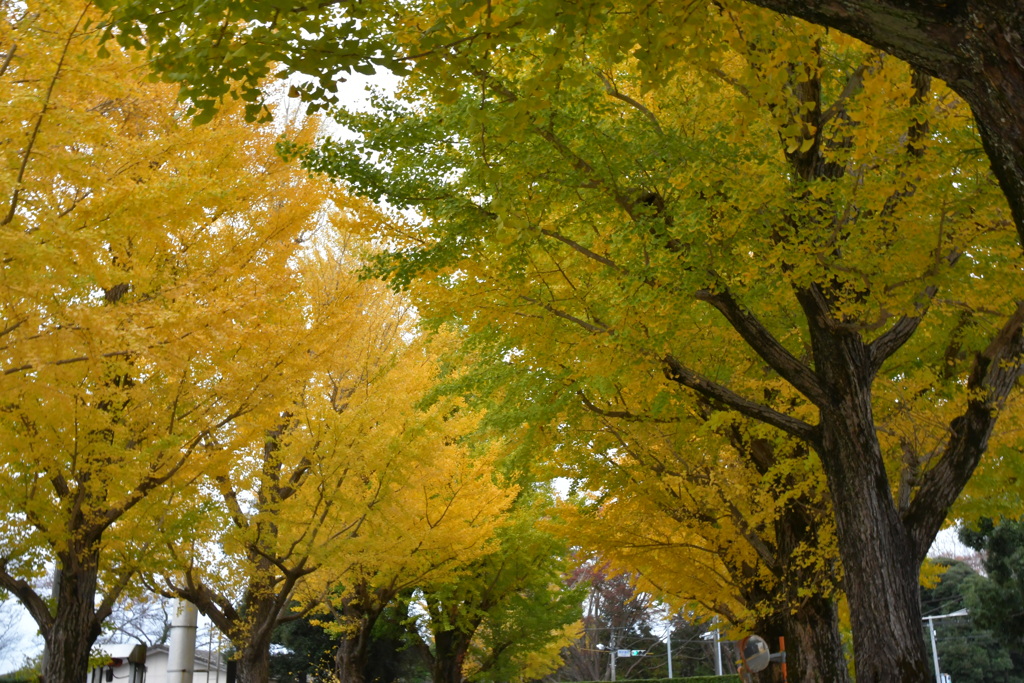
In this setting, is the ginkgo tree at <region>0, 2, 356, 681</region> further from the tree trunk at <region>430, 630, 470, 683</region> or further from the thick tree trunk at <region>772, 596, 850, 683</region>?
the tree trunk at <region>430, 630, 470, 683</region>

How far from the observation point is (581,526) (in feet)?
39.5

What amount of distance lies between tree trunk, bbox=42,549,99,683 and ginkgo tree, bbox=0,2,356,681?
0.02m

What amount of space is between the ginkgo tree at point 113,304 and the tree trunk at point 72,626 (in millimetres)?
15

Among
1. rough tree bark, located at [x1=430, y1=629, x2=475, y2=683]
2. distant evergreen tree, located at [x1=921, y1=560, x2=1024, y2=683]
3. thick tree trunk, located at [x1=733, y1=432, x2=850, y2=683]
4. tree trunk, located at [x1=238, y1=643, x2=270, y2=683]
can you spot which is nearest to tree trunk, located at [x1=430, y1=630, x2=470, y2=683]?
rough tree bark, located at [x1=430, y1=629, x2=475, y2=683]

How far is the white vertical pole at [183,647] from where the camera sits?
37.2ft

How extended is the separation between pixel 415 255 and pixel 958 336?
5669mm

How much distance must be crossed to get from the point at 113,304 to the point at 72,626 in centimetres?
373

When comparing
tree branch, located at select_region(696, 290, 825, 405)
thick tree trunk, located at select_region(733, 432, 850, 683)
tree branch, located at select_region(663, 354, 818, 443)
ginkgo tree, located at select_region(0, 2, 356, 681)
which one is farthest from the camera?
thick tree trunk, located at select_region(733, 432, 850, 683)

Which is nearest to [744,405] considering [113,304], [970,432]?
[970,432]

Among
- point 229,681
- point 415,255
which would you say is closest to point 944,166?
point 415,255

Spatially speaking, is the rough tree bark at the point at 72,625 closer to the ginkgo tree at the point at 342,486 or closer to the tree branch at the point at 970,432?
the ginkgo tree at the point at 342,486

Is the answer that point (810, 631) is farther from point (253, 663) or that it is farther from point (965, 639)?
point (965, 639)

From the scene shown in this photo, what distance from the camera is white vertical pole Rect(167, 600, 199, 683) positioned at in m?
11.4

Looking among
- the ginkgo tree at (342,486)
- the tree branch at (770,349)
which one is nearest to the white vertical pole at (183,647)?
the ginkgo tree at (342,486)
